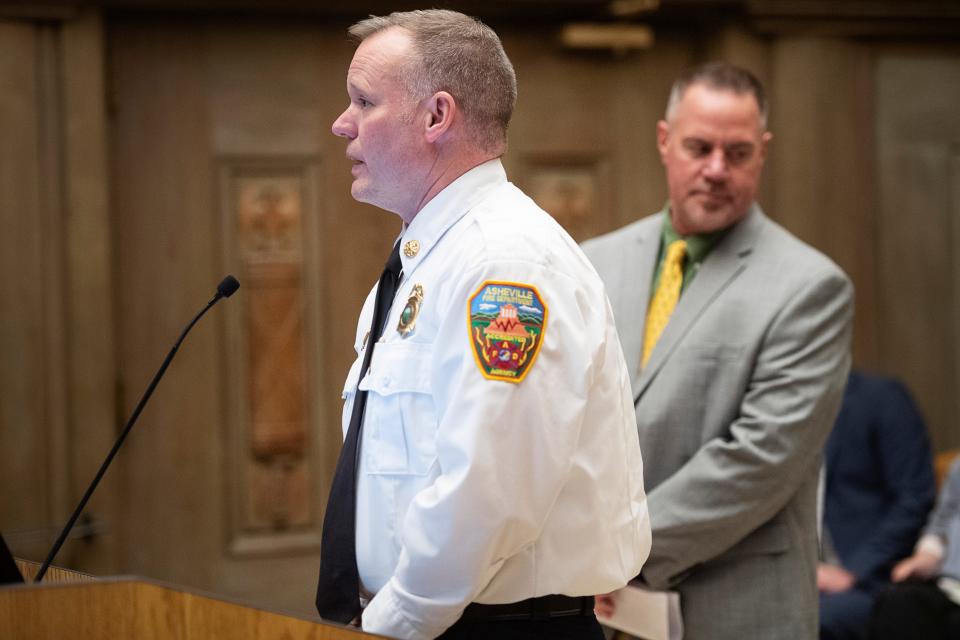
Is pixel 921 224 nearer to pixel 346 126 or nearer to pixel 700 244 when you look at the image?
pixel 700 244

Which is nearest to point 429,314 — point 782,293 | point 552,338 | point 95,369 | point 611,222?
point 552,338

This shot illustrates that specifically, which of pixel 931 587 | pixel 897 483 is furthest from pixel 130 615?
pixel 897 483

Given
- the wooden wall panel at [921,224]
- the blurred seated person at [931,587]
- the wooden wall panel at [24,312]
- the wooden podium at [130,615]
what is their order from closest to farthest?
the wooden podium at [130,615]
the blurred seated person at [931,587]
the wooden wall panel at [24,312]
the wooden wall panel at [921,224]

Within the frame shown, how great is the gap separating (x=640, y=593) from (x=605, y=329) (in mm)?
769

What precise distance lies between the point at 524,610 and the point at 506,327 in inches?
13.5

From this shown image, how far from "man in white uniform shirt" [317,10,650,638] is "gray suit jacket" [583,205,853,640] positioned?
0.50 m

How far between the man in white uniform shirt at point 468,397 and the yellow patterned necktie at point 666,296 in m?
0.65

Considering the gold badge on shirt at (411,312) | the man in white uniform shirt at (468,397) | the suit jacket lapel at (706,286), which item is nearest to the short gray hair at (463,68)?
the man in white uniform shirt at (468,397)

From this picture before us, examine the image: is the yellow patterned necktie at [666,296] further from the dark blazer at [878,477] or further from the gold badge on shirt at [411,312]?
the dark blazer at [878,477]

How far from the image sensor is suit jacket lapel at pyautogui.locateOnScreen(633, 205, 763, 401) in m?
2.09

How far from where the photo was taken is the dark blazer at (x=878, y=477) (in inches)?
125

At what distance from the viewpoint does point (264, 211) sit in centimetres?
332

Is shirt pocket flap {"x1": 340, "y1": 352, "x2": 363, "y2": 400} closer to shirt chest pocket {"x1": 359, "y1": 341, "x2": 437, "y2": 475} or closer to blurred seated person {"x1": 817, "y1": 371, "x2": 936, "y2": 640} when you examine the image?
shirt chest pocket {"x1": 359, "y1": 341, "x2": 437, "y2": 475}

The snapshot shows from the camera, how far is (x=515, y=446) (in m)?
1.31
